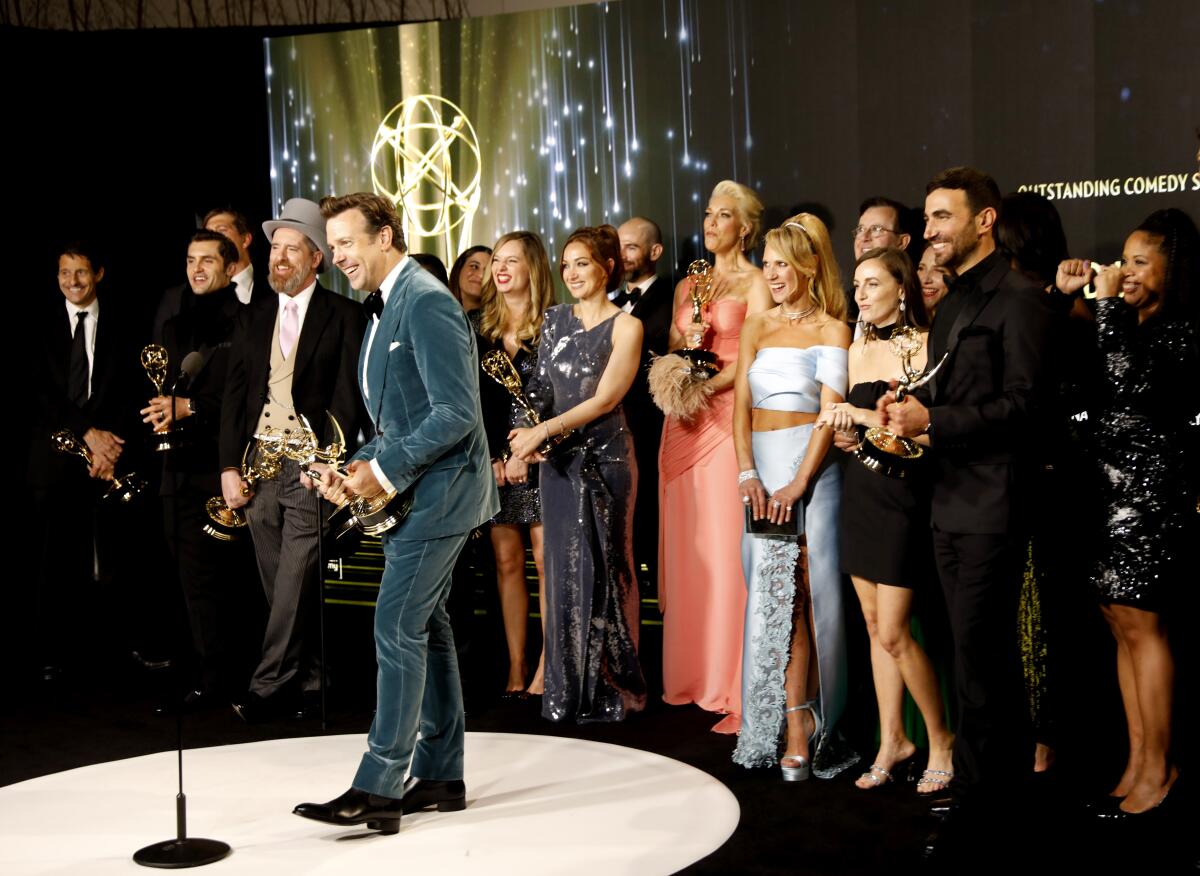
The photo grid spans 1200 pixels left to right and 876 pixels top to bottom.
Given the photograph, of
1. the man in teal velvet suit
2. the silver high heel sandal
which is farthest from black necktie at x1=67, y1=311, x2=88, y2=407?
the silver high heel sandal

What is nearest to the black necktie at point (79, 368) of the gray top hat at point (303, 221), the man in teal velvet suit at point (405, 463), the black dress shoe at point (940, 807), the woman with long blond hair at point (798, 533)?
the gray top hat at point (303, 221)

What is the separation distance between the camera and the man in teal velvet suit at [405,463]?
4051 millimetres

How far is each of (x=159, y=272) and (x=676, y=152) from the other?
124 inches

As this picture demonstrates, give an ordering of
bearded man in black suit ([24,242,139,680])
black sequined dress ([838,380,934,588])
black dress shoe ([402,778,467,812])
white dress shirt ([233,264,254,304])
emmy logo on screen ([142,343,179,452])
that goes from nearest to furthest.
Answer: black dress shoe ([402,778,467,812])
black sequined dress ([838,380,934,588])
emmy logo on screen ([142,343,179,452])
bearded man in black suit ([24,242,139,680])
white dress shirt ([233,264,254,304])

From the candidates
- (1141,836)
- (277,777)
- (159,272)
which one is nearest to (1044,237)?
(1141,836)

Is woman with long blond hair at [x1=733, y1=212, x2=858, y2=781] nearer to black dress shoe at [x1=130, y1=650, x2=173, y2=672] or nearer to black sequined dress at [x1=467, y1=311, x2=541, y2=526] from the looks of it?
black sequined dress at [x1=467, y1=311, x2=541, y2=526]

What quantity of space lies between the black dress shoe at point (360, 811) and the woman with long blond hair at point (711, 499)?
1.81 m

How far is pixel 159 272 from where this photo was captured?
7891 mm

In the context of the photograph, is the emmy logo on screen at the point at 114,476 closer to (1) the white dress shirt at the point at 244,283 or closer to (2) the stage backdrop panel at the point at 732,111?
(1) the white dress shirt at the point at 244,283

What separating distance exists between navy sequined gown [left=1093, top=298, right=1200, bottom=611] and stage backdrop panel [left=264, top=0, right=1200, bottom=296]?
1.34m

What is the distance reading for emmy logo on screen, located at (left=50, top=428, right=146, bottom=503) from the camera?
637 centimetres

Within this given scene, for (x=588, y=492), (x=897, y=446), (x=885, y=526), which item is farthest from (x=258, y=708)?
(x=897, y=446)

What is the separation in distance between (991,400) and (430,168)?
14.7 feet

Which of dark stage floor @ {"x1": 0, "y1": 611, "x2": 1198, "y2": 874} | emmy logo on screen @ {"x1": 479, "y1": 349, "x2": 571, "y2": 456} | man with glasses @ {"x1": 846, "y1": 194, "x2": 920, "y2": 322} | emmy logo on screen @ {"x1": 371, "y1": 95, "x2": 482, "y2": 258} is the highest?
emmy logo on screen @ {"x1": 371, "y1": 95, "x2": 482, "y2": 258}
